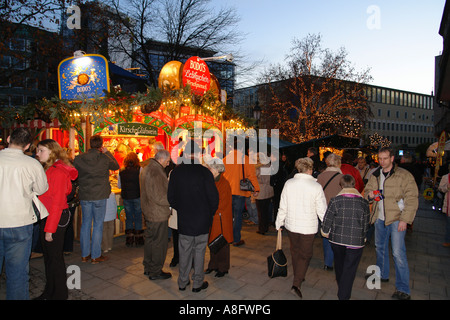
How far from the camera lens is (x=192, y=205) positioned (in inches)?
156

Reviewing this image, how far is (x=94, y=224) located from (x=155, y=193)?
1.58 metres

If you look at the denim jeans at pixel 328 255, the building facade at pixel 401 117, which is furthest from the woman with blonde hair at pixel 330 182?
Result: the building facade at pixel 401 117

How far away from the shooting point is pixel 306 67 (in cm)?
2098

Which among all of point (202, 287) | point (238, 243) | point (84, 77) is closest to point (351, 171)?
point (238, 243)

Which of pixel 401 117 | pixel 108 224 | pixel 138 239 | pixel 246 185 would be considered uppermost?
pixel 401 117

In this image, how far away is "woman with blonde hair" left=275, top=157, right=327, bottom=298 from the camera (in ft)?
12.6

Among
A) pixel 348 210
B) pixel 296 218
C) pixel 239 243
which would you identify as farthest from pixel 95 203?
pixel 348 210

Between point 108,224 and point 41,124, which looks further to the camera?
point 41,124

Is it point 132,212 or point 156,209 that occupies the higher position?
Answer: point 156,209

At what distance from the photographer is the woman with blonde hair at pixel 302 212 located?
3854 mm

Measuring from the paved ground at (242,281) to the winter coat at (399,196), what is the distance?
1100 mm

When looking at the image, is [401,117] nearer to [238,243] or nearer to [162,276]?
[238,243]

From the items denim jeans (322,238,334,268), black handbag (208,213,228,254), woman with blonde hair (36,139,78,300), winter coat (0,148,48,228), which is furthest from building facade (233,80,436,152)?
winter coat (0,148,48,228)
